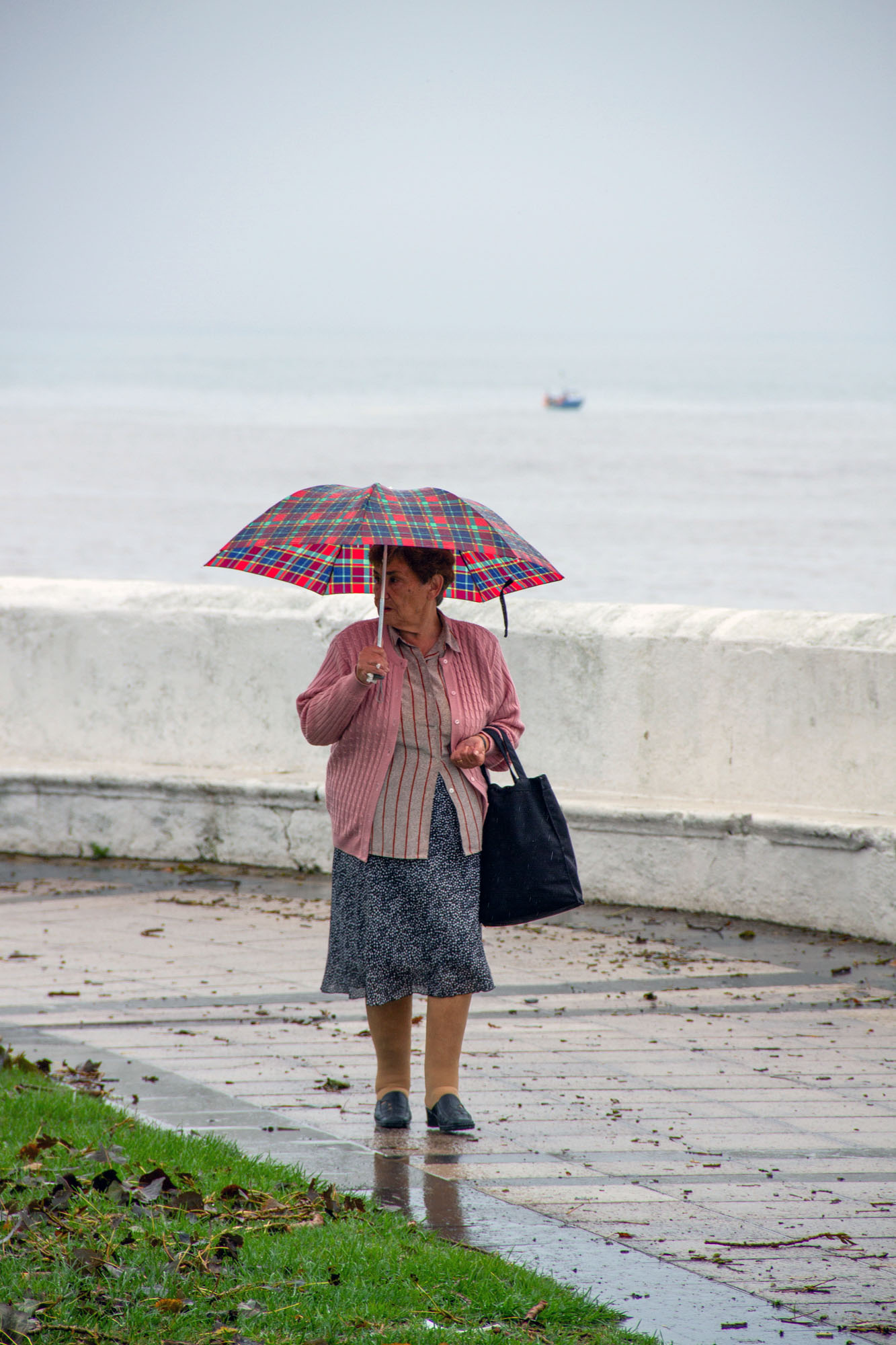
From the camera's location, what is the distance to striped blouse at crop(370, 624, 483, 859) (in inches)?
179

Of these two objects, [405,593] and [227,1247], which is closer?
[227,1247]

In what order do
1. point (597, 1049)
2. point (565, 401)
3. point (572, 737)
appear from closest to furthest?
point (597, 1049)
point (572, 737)
point (565, 401)

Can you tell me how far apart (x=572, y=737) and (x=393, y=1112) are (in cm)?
332

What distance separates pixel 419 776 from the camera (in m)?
4.57

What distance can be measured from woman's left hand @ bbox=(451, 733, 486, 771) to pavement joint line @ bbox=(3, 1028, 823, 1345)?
1.05m

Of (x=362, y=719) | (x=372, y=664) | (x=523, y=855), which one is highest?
(x=372, y=664)

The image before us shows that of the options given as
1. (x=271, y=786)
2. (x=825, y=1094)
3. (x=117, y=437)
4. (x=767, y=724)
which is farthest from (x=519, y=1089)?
(x=117, y=437)

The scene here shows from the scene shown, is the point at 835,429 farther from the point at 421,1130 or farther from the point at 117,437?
the point at 421,1130

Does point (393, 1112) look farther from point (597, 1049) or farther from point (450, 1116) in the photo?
point (597, 1049)

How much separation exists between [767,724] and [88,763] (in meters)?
3.50

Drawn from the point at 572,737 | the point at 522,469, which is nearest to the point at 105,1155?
the point at 572,737


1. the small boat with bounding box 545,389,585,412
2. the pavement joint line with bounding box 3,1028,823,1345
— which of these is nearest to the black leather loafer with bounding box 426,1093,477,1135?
the pavement joint line with bounding box 3,1028,823,1345

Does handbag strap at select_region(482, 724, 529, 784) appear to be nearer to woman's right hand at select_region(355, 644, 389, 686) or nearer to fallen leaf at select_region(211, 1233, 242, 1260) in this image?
woman's right hand at select_region(355, 644, 389, 686)

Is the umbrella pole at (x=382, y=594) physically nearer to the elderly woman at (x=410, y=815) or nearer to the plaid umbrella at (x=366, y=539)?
the elderly woman at (x=410, y=815)
